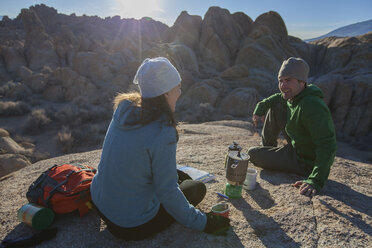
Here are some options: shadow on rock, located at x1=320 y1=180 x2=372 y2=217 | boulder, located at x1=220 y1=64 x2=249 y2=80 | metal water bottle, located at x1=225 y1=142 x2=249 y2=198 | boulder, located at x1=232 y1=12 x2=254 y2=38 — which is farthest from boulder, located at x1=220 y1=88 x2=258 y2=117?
boulder, located at x1=232 y1=12 x2=254 y2=38

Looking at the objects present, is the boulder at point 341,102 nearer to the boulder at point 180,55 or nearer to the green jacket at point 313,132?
the boulder at point 180,55

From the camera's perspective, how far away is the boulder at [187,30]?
102 ft

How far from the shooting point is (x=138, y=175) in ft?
5.86

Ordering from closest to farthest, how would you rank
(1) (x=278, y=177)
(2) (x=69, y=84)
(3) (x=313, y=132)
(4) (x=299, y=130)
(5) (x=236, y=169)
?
(5) (x=236, y=169) → (3) (x=313, y=132) → (4) (x=299, y=130) → (1) (x=278, y=177) → (2) (x=69, y=84)

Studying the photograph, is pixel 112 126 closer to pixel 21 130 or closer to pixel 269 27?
pixel 21 130

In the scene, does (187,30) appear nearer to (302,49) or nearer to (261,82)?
(261,82)

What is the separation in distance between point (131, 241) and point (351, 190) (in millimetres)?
2834

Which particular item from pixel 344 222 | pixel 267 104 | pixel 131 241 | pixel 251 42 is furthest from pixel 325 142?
pixel 251 42

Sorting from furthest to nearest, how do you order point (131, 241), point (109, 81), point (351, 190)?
1. point (109, 81)
2. point (351, 190)
3. point (131, 241)

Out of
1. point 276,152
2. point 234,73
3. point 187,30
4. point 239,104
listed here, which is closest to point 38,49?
point 187,30

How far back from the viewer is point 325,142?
267 centimetres

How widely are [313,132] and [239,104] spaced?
1419cm

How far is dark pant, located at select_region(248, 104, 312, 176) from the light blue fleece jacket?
74.5 inches

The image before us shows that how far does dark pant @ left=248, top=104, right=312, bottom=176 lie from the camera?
3.35m
